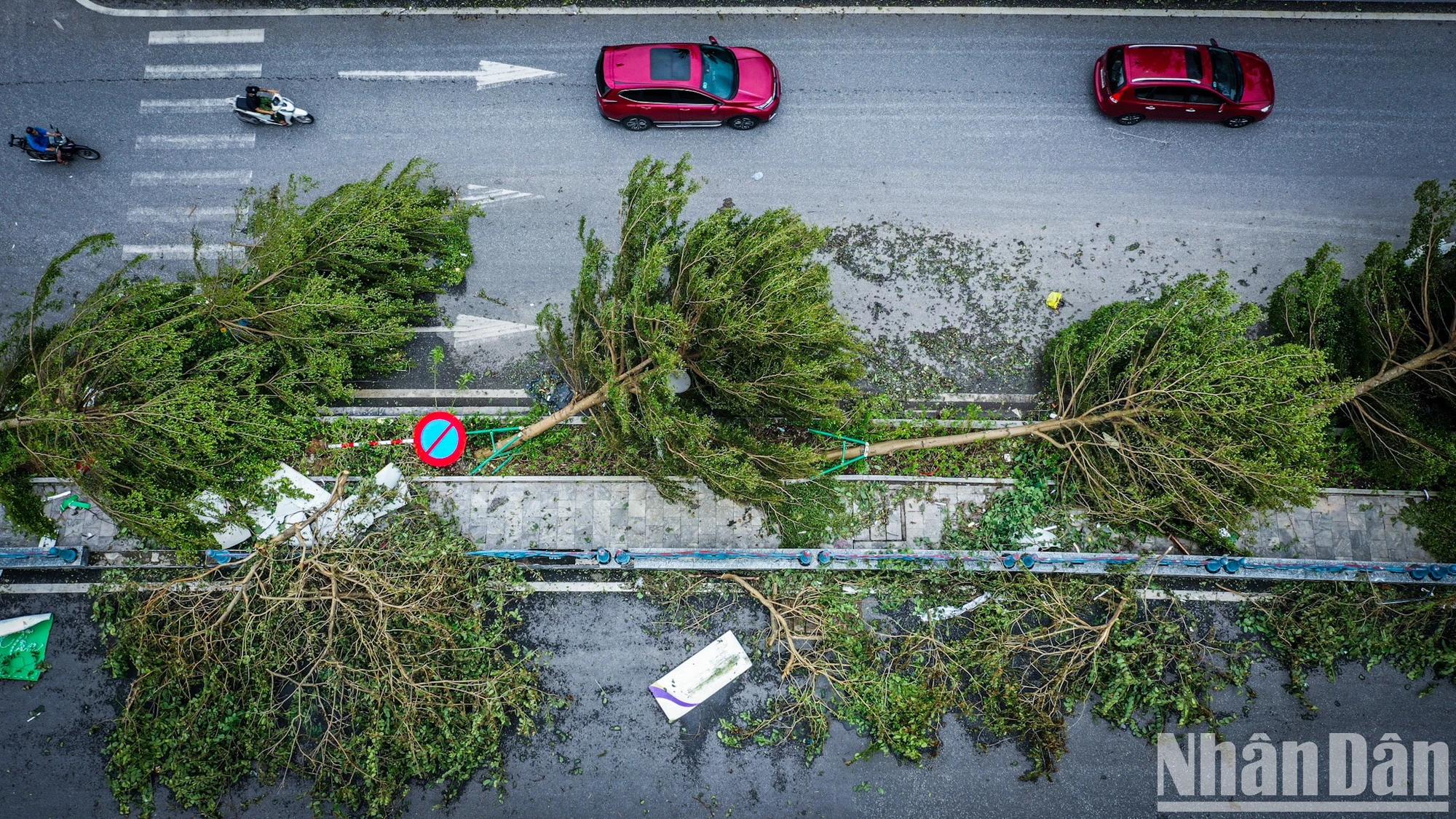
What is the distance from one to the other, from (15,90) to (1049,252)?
23.3 m

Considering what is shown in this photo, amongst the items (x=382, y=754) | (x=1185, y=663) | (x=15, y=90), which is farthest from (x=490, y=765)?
(x=15, y=90)

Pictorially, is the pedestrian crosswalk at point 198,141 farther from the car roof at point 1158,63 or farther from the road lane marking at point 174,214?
the car roof at point 1158,63

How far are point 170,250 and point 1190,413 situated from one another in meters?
20.8

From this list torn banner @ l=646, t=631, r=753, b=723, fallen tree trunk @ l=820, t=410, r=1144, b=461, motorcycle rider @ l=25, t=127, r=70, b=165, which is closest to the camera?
torn banner @ l=646, t=631, r=753, b=723

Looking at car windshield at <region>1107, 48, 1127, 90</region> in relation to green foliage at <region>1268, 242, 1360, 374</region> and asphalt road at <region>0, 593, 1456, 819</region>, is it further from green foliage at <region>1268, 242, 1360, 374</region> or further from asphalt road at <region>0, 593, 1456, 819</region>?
asphalt road at <region>0, 593, 1456, 819</region>

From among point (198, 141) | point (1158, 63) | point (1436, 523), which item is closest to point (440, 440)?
point (198, 141)

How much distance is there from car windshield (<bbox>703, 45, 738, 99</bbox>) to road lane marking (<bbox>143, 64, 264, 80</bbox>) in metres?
10.1

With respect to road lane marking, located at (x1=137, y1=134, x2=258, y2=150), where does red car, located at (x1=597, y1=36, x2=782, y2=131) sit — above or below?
above

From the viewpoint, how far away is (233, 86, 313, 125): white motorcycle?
1714 centimetres

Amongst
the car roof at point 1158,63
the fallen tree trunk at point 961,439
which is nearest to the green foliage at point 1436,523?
the fallen tree trunk at point 961,439

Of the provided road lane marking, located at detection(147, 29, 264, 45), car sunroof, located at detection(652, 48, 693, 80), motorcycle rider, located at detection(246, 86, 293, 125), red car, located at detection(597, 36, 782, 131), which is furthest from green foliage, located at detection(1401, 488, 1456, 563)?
road lane marking, located at detection(147, 29, 264, 45)

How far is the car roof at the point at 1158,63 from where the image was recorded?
1712 centimetres

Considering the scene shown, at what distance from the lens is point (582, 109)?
1800 centimetres

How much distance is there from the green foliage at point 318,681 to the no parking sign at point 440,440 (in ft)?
6.18
